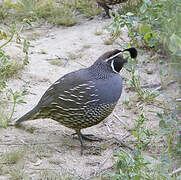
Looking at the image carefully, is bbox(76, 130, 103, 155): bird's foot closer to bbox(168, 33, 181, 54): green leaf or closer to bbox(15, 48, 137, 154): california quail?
bbox(15, 48, 137, 154): california quail

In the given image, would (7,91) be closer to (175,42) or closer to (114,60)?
(114,60)

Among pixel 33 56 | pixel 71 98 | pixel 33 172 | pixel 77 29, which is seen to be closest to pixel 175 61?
pixel 71 98

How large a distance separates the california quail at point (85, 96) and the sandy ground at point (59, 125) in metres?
0.20

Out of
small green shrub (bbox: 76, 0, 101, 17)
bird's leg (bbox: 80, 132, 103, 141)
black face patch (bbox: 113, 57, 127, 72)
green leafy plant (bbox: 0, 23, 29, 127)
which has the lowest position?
bird's leg (bbox: 80, 132, 103, 141)

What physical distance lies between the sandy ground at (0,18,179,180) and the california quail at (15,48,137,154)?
196 millimetres

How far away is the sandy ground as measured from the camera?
13.7ft

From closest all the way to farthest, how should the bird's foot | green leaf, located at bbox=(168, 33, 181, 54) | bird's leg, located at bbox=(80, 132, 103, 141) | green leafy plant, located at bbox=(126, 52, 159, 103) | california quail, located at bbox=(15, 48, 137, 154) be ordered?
green leaf, located at bbox=(168, 33, 181, 54) → california quail, located at bbox=(15, 48, 137, 154) → the bird's foot → bird's leg, located at bbox=(80, 132, 103, 141) → green leafy plant, located at bbox=(126, 52, 159, 103)

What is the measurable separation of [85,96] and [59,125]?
75 centimetres

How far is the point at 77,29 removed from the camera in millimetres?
6867

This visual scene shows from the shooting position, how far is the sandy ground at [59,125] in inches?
164

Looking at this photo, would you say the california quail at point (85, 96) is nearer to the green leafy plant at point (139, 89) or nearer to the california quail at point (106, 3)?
the green leafy plant at point (139, 89)

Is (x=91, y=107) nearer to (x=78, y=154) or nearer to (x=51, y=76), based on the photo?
(x=78, y=154)

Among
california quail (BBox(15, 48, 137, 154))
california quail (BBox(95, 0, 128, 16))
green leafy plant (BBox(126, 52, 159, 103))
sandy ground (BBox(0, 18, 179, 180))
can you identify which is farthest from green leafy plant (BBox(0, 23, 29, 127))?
california quail (BBox(95, 0, 128, 16))

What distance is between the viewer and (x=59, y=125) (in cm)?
495
